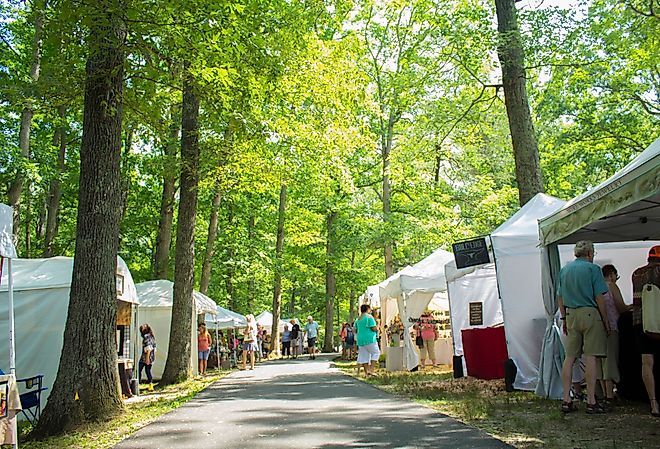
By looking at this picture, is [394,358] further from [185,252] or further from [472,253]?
[472,253]

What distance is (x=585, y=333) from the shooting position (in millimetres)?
8273

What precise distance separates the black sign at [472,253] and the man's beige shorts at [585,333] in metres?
4.34

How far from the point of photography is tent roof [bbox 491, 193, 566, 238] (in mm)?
12203

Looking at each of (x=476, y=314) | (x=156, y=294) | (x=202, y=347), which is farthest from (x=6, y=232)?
(x=202, y=347)

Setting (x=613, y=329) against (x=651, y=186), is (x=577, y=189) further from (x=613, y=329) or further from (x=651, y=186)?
(x=651, y=186)

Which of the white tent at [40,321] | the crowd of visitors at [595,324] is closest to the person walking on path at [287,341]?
the white tent at [40,321]

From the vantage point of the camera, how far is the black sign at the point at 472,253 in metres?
12.8

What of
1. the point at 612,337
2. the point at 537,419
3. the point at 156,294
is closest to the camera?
the point at 537,419

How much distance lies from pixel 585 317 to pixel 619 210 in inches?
55.6

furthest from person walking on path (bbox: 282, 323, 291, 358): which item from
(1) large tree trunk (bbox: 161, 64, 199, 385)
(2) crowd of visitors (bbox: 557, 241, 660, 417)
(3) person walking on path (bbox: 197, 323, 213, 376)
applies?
(2) crowd of visitors (bbox: 557, 241, 660, 417)

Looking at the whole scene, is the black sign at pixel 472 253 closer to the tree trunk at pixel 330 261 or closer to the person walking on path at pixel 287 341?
the tree trunk at pixel 330 261

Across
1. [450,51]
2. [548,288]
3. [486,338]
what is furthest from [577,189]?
[548,288]

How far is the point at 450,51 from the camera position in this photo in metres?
17.7

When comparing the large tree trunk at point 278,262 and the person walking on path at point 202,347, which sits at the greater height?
the large tree trunk at point 278,262
